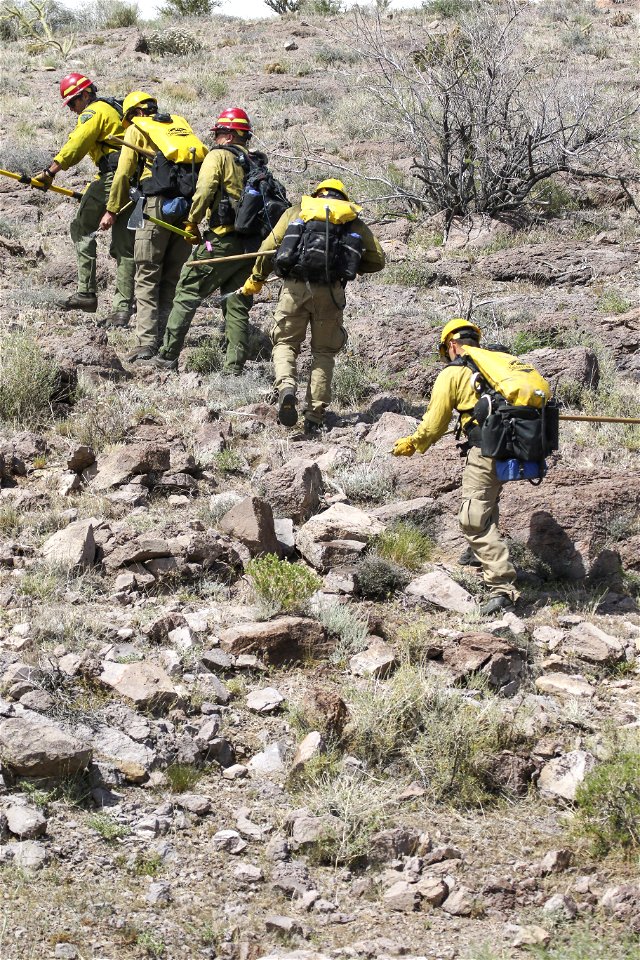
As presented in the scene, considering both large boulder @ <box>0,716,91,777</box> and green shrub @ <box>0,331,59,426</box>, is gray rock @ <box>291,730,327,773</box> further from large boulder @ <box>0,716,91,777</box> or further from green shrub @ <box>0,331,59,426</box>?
green shrub @ <box>0,331,59,426</box>

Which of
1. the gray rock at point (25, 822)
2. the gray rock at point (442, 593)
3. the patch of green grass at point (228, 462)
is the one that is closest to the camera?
the gray rock at point (25, 822)

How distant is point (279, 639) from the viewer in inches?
202

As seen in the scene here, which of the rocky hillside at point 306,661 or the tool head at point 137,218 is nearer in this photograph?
the rocky hillside at point 306,661

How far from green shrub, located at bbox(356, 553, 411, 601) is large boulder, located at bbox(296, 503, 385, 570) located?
139mm

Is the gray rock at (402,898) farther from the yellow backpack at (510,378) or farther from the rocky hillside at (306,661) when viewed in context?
the yellow backpack at (510,378)

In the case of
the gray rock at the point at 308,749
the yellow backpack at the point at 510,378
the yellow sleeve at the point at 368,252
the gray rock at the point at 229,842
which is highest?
the yellow sleeve at the point at 368,252

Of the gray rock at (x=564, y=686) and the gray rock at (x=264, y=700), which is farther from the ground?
the gray rock at (x=264, y=700)

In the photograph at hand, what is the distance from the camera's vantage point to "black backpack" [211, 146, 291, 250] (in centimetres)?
837

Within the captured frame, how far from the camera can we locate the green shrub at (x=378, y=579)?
596 cm

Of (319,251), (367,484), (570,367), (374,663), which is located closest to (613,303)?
(570,367)

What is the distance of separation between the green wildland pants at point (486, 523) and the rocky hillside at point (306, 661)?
211 mm

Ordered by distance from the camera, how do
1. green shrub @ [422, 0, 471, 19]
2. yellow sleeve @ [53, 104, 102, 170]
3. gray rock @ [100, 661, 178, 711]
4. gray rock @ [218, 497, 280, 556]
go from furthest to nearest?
green shrub @ [422, 0, 471, 19], yellow sleeve @ [53, 104, 102, 170], gray rock @ [218, 497, 280, 556], gray rock @ [100, 661, 178, 711]

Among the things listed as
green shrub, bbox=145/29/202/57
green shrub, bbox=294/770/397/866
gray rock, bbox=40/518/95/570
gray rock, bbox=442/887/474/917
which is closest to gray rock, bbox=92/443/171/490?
gray rock, bbox=40/518/95/570

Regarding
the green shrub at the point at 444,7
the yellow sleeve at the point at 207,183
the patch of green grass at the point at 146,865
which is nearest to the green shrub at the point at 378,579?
the patch of green grass at the point at 146,865
